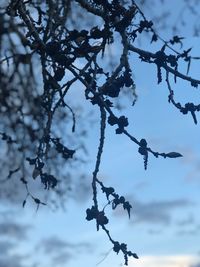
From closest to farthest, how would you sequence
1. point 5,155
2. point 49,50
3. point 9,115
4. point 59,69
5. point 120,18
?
1. point 9,115
2. point 5,155
3. point 49,50
4. point 59,69
5. point 120,18

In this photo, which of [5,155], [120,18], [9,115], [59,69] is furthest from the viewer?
[120,18]

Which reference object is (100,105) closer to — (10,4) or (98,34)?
(98,34)

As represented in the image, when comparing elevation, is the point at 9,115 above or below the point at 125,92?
below

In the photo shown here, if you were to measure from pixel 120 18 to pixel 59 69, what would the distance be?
0.70m

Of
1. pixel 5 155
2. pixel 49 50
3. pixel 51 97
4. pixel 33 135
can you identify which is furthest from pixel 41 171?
pixel 33 135

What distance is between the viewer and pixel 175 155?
10.8 feet

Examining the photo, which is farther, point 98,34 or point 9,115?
point 98,34

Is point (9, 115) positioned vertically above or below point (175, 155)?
below

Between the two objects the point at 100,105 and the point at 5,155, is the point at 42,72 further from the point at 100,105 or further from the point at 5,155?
the point at 5,155

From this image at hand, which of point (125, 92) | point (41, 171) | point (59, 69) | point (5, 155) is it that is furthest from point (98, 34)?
point (5, 155)

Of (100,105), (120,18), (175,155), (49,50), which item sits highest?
(120,18)

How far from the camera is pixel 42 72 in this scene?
3.51m

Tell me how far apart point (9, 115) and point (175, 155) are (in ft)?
5.91

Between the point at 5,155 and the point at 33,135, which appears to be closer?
the point at 33,135
